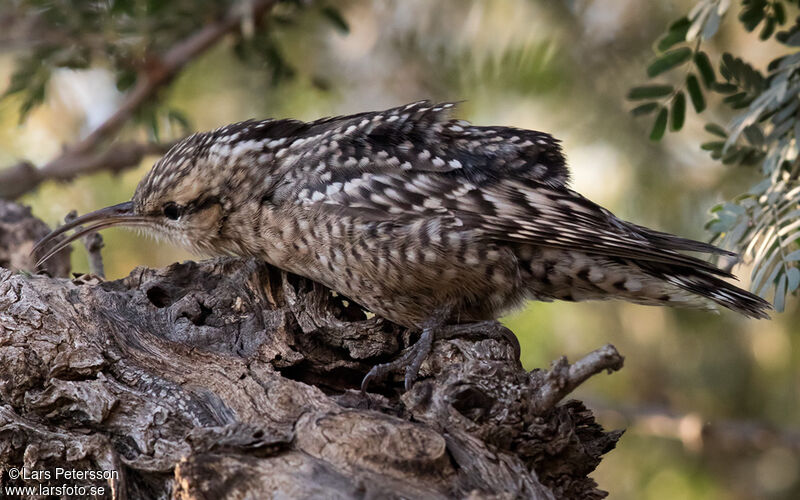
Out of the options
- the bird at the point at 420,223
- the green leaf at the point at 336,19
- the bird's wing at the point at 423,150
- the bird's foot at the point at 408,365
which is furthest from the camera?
the green leaf at the point at 336,19

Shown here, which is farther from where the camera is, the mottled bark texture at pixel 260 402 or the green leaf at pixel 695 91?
the green leaf at pixel 695 91

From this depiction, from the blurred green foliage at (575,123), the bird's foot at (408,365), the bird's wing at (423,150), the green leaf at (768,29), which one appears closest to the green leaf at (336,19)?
the blurred green foliage at (575,123)

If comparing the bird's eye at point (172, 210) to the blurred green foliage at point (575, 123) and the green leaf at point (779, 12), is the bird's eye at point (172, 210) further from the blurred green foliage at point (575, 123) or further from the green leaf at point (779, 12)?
the green leaf at point (779, 12)

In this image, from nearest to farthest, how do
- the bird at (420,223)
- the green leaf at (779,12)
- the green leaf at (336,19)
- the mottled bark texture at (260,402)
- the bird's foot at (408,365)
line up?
the mottled bark texture at (260,402) < the bird's foot at (408,365) < the bird at (420,223) < the green leaf at (779,12) < the green leaf at (336,19)

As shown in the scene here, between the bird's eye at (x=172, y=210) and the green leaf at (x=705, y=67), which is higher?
the green leaf at (x=705, y=67)

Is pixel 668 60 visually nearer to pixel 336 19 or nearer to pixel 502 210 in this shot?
pixel 502 210

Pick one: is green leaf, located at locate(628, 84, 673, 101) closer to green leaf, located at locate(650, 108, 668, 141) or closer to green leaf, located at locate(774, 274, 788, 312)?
green leaf, located at locate(650, 108, 668, 141)

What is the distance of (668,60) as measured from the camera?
2822 millimetres

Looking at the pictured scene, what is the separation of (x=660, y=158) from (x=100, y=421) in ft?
8.98

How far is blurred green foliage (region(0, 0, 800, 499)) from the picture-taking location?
3.71 metres

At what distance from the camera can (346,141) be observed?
280cm

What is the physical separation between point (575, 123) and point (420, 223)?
161 centimetres

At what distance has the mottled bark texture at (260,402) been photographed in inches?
71.2

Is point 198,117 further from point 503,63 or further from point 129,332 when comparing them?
point 129,332
